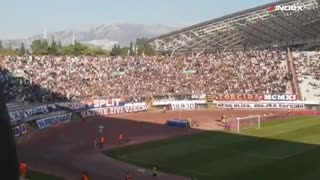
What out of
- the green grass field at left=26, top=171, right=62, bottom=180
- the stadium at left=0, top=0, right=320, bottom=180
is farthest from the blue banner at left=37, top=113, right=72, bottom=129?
the green grass field at left=26, top=171, right=62, bottom=180

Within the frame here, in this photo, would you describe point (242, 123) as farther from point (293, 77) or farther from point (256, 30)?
point (256, 30)

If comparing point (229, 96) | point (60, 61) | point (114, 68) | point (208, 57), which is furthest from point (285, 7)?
point (60, 61)

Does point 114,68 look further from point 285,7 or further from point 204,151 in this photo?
point 204,151

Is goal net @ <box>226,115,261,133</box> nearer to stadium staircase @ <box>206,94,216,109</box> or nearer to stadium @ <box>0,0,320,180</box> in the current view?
stadium @ <box>0,0,320,180</box>

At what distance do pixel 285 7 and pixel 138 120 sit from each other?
47529mm

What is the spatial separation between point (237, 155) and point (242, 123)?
18022mm

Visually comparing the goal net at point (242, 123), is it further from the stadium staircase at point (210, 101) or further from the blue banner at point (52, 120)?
the stadium staircase at point (210, 101)

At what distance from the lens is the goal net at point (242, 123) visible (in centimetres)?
5512

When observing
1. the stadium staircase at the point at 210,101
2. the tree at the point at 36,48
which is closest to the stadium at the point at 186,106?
the stadium staircase at the point at 210,101

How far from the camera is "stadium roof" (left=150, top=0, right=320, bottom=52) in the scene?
99.8m

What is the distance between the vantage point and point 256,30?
111 metres

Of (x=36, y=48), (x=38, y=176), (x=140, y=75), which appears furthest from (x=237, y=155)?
(x=36, y=48)

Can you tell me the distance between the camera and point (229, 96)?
8106cm

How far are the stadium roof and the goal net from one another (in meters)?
43.7
